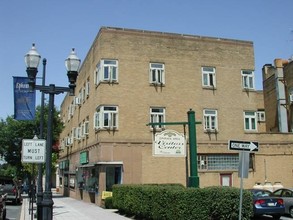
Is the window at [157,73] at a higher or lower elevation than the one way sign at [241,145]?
higher

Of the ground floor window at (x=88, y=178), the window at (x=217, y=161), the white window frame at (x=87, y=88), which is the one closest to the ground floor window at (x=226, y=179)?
the window at (x=217, y=161)

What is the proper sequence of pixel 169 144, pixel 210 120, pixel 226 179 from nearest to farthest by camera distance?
pixel 169 144, pixel 226 179, pixel 210 120

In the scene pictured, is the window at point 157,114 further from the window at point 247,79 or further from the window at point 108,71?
the window at point 247,79

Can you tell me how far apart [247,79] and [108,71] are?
36.3 ft

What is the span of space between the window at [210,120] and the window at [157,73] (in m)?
4.04

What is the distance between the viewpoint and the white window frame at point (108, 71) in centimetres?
2851

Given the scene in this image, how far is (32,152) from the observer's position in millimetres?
13477

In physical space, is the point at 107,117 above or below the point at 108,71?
below

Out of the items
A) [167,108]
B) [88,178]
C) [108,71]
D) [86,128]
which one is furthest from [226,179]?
[86,128]

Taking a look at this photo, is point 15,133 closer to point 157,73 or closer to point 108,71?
point 108,71

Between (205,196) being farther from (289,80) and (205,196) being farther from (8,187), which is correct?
(289,80)

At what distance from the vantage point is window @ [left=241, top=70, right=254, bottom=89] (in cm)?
3247

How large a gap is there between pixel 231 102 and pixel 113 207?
12281 mm

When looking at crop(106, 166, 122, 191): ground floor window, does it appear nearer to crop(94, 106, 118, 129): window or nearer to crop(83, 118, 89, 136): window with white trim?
crop(94, 106, 118, 129): window
